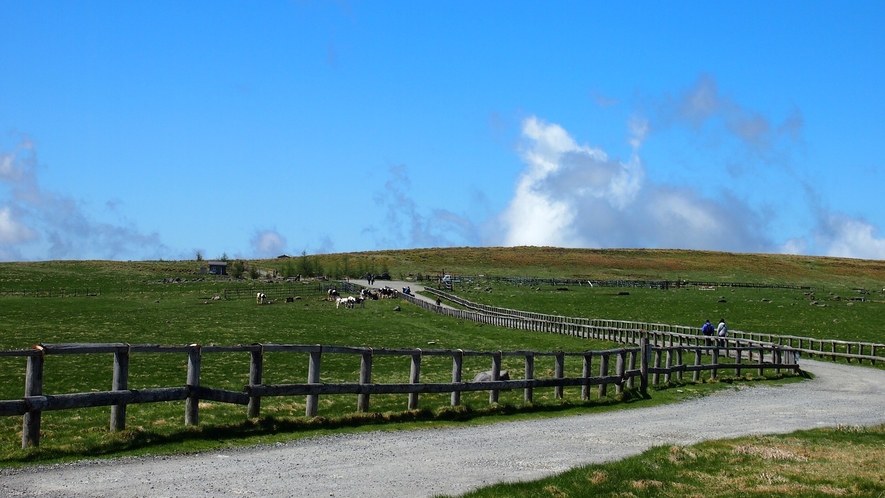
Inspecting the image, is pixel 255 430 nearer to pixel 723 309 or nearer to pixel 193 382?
pixel 193 382

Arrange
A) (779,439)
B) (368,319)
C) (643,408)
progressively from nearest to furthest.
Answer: (779,439)
(643,408)
(368,319)

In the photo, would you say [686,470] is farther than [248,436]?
No

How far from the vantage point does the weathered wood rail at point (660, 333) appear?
133 ft

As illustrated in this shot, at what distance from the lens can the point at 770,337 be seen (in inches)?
1731

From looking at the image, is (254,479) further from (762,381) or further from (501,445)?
(762,381)

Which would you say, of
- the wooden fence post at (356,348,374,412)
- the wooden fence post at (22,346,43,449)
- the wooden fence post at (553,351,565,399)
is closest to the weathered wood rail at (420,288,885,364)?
the wooden fence post at (553,351,565,399)

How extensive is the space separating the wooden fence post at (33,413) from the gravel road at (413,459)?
3.93 ft

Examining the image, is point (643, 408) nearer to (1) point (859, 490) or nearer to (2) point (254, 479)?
(1) point (859, 490)

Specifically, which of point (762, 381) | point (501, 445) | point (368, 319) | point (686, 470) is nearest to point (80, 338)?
point (368, 319)

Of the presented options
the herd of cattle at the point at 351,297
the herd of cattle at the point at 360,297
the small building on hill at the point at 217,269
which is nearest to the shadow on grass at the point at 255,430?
the herd of cattle at the point at 360,297

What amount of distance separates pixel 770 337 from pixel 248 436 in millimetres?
34473

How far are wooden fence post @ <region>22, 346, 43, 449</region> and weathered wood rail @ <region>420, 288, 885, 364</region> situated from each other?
28.1 m

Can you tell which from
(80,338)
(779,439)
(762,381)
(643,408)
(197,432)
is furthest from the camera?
(80,338)

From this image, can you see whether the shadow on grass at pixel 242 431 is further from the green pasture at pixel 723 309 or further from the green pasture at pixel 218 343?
the green pasture at pixel 723 309
